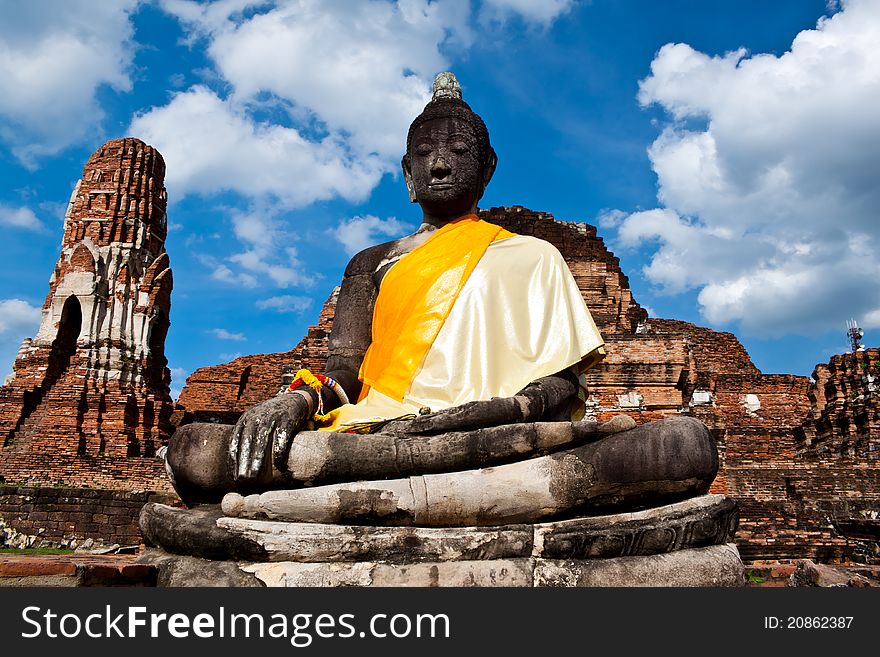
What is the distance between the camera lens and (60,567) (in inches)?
106

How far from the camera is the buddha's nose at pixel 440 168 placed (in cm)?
453

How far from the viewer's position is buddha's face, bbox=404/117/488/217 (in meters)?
4.57

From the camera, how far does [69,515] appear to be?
10.6m

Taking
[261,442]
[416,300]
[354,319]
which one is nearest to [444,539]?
[261,442]

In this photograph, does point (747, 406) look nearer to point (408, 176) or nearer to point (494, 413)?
point (408, 176)

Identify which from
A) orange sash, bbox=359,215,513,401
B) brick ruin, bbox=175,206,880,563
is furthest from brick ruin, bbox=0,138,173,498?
orange sash, bbox=359,215,513,401

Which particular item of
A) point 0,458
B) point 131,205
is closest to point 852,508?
point 0,458

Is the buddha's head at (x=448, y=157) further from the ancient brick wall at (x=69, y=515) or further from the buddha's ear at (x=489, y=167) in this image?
the ancient brick wall at (x=69, y=515)

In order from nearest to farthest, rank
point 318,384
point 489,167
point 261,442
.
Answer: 1. point 261,442
2. point 318,384
3. point 489,167

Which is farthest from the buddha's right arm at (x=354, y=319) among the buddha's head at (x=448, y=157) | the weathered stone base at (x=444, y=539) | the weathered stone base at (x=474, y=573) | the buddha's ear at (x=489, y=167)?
the weathered stone base at (x=474, y=573)

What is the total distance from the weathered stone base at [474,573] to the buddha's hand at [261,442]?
1.30ft

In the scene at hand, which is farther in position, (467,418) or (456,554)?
(467,418)

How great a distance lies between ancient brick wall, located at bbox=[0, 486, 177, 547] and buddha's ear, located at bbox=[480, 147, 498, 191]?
7.94 m

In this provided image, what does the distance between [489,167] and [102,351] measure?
56.9 ft
